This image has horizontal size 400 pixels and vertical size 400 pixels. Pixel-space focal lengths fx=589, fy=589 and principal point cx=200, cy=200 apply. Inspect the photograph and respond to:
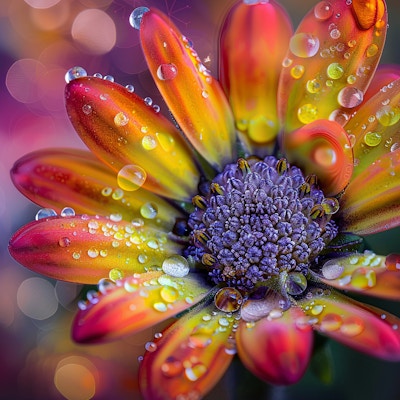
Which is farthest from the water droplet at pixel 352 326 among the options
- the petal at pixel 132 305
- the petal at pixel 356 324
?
the petal at pixel 132 305

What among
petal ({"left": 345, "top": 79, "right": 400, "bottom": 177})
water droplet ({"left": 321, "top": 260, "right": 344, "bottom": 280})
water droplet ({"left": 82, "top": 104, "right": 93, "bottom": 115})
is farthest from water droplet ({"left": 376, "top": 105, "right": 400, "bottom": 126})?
water droplet ({"left": 82, "top": 104, "right": 93, "bottom": 115})

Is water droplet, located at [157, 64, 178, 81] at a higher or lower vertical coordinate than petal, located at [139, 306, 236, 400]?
higher

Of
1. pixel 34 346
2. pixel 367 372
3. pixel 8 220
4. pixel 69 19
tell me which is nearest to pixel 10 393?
pixel 34 346

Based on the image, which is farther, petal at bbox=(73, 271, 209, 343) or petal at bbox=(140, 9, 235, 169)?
petal at bbox=(140, 9, 235, 169)

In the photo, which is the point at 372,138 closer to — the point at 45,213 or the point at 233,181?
the point at 233,181

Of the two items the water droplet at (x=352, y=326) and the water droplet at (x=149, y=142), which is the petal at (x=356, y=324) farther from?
the water droplet at (x=149, y=142)

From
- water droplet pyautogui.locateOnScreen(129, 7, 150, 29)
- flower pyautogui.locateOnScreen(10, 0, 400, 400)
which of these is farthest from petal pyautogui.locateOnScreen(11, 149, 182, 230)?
water droplet pyautogui.locateOnScreen(129, 7, 150, 29)

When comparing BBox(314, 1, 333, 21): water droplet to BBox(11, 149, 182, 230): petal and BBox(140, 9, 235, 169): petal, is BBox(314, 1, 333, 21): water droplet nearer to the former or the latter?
BBox(140, 9, 235, 169): petal

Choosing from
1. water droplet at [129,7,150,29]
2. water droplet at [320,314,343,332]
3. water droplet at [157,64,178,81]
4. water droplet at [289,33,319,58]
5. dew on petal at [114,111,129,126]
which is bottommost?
water droplet at [320,314,343,332]
